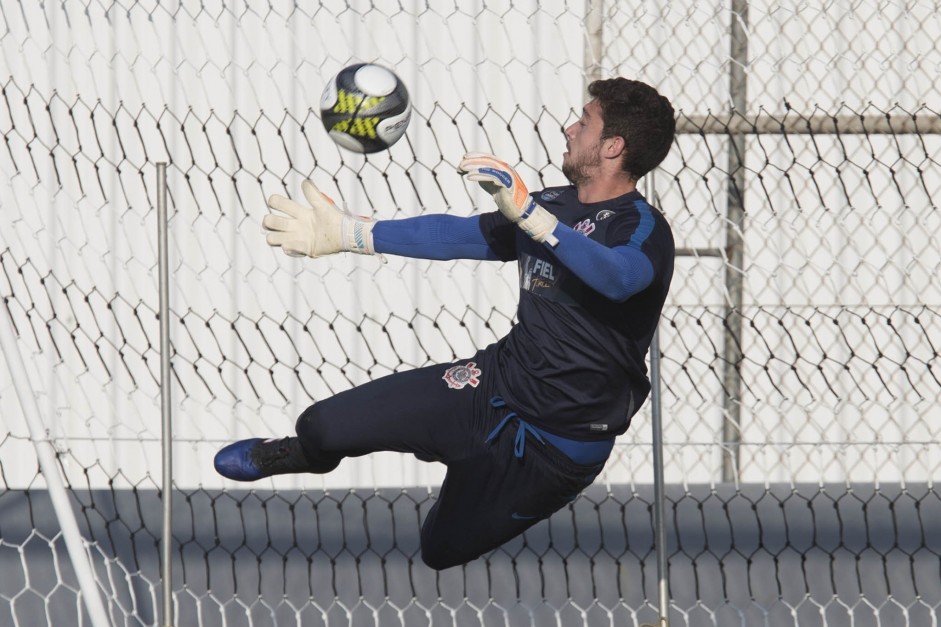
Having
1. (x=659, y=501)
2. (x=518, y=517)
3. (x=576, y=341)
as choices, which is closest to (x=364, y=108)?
(x=576, y=341)

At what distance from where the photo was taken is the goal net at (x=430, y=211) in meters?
4.63

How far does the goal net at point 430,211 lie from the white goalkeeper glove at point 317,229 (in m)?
1.79

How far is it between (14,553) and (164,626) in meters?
1.35

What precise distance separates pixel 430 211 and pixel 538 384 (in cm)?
229

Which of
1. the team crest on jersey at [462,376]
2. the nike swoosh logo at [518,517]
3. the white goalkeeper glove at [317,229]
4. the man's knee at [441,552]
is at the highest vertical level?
the white goalkeeper glove at [317,229]

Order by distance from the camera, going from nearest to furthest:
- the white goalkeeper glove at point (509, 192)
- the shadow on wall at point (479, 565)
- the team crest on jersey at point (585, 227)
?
the white goalkeeper glove at point (509, 192) → the team crest on jersey at point (585, 227) → the shadow on wall at point (479, 565)

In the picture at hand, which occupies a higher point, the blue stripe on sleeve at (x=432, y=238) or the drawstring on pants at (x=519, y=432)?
the blue stripe on sleeve at (x=432, y=238)

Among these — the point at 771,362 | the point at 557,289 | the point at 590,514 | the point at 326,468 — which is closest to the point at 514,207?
the point at 557,289

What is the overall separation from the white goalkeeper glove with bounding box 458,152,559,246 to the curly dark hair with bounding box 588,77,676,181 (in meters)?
0.38

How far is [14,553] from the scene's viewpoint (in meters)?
3.89

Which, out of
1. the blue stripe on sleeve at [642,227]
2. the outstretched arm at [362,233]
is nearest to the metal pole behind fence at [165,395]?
the outstretched arm at [362,233]

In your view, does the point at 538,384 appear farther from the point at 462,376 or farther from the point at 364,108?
the point at 364,108

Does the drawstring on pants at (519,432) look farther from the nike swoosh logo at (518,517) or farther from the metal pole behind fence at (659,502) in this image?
the metal pole behind fence at (659,502)

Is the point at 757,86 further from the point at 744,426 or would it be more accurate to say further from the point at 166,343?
the point at 166,343
